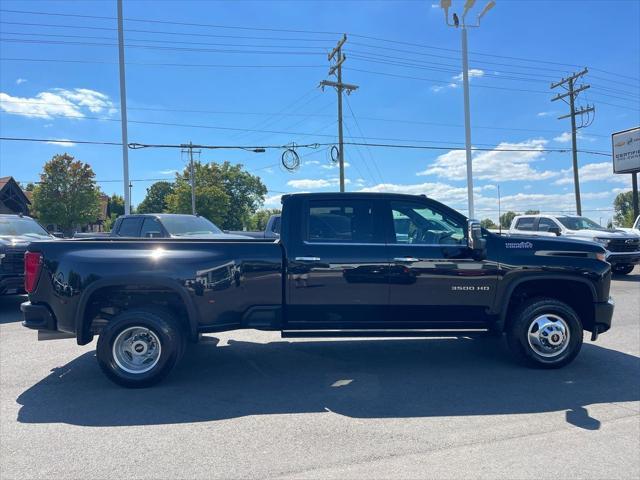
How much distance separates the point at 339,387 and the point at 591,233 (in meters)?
13.1

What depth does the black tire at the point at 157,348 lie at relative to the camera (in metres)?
4.71

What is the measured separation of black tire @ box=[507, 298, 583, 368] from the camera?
205 inches

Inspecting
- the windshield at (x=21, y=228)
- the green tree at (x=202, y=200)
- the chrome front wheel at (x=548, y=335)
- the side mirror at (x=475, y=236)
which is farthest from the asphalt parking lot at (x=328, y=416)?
the green tree at (x=202, y=200)

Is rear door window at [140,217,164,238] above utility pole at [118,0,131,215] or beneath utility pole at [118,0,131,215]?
beneath

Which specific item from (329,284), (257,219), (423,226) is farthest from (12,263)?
(257,219)

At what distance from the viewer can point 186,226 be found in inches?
453

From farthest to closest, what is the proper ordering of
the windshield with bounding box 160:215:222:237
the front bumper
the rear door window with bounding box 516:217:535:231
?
the rear door window with bounding box 516:217:535:231, the front bumper, the windshield with bounding box 160:215:222:237

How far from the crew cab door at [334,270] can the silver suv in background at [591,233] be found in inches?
380

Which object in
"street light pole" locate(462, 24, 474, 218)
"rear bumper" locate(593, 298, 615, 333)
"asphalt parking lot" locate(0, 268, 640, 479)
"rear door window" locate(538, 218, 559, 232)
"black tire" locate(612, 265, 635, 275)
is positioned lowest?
"asphalt parking lot" locate(0, 268, 640, 479)

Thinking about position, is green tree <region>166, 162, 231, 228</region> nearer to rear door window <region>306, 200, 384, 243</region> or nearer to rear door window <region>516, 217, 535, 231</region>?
rear door window <region>516, 217, 535, 231</region>

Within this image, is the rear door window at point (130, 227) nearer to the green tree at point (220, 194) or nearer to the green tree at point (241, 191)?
the green tree at point (220, 194)

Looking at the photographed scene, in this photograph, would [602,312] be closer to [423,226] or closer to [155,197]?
[423,226]

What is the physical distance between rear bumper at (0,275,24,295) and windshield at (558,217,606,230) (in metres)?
15.3

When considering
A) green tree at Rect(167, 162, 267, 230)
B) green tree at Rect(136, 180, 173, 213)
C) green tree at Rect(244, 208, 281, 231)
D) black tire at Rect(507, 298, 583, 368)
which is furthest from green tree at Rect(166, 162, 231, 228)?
black tire at Rect(507, 298, 583, 368)
